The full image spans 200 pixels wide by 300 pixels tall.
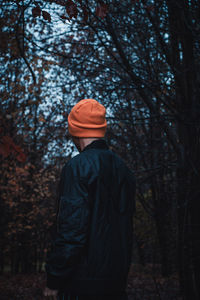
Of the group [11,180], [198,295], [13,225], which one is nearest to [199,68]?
[198,295]

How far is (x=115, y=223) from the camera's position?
210 centimetres

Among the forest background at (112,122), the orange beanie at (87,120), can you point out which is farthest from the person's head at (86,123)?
the forest background at (112,122)

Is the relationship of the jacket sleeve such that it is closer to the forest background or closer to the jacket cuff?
the jacket cuff

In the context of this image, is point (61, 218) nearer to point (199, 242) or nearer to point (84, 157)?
point (84, 157)

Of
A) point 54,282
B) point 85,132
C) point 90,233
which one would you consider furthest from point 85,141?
point 54,282

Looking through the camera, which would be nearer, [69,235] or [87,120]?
[69,235]

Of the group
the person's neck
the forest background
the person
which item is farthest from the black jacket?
the forest background

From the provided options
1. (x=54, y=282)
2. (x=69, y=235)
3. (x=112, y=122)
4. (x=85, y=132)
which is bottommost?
(x=54, y=282)

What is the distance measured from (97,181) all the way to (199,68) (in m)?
4.03

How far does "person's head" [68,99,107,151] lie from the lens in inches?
95.8

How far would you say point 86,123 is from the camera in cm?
243

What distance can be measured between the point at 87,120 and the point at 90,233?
887mm

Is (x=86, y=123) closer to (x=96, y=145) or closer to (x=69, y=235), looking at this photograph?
(x=96, y=145)

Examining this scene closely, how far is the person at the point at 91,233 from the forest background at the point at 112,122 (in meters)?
2.68
